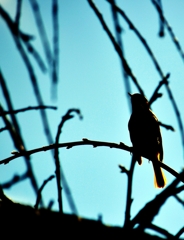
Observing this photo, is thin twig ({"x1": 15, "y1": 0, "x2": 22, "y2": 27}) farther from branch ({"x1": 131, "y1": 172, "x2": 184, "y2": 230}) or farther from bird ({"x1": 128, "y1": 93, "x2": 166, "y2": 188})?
bird ({"x1": 128, "y1": 93, "x2": 166, "y2": 188})

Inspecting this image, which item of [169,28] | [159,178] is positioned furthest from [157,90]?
[159,178]

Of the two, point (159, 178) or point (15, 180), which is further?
point (159, 178)

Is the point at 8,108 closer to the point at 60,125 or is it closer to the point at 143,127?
the point at 60,125

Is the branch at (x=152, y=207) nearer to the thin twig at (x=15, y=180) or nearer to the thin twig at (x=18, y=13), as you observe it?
the thin twig at (x=15, y=180)

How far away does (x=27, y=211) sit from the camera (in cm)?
129

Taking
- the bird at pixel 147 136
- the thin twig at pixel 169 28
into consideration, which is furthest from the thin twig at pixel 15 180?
the bird at pixel 147 136

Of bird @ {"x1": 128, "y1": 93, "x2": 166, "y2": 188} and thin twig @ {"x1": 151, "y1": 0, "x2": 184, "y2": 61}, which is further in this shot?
bird @ {"x1": 128, "y1": 93, "x2": 166, "y2": 188}

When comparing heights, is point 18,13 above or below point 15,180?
above

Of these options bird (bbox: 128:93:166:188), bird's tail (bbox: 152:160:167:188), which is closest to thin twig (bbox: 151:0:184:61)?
bird (bbox: 128:93:166:188)

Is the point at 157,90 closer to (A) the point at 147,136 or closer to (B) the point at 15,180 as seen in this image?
(B) the point at 15,180

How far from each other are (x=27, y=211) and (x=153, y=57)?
44.5 inches

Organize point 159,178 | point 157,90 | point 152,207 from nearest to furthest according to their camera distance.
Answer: point 152,207 < point 157,90 < point 159,178

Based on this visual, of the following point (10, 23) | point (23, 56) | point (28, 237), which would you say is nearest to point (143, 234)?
point (28, 237)

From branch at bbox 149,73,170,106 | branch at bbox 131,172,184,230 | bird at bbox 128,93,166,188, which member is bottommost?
branch at bbox 131,172,184,230
